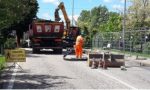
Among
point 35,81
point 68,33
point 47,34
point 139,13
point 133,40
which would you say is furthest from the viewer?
point 139,13

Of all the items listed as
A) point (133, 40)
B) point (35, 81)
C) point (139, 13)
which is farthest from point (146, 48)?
point (139, 13)

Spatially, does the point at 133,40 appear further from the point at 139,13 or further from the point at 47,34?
the point at 139,13

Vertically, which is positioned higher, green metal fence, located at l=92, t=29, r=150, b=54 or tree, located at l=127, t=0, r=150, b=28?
tree, located at l=127, t=0, r=150, b=28

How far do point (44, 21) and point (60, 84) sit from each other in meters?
27.9

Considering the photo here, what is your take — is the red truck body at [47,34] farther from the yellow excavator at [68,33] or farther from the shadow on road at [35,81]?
the shadow on road at [35,81]

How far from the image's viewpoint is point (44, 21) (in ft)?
147

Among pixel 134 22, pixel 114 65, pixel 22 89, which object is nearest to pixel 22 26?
pixel 134 22

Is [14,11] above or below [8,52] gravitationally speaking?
above

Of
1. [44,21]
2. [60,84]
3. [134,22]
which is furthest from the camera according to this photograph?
[134,22]

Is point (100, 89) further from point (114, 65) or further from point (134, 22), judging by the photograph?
point (134, 22)

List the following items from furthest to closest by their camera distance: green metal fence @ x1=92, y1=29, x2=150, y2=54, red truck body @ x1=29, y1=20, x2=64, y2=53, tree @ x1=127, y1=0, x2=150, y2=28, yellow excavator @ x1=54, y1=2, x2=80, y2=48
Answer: tree @ x1=127, y1=0, x2=150, y2=28
yellow excavator @ x1=54, y1=2, x2=80, y2=48
red truck body @ x1=29, y1=20, x2=64, y2=53
green metal fence @ x1=92, y1=29, x2=150, y2=54

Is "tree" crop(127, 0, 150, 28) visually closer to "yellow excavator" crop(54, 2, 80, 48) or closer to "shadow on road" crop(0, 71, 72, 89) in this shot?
"yellow excavator" crop(54, 2, 80, 48)

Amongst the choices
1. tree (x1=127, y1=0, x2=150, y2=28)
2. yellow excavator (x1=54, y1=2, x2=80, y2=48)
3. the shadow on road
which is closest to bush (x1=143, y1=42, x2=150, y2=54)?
yellow excavator (x1=54, y1=2, x2=80, y2=48)

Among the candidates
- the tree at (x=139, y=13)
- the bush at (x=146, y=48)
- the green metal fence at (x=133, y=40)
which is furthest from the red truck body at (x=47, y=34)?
the tree at (x=139, y=13)
